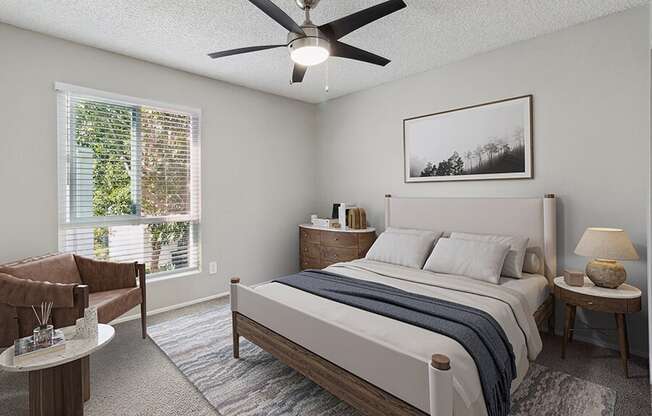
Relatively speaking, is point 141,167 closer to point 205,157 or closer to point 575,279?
point 205,157

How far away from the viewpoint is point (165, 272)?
3.64 metres

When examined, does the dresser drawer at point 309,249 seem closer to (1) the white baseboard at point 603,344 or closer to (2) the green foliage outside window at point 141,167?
(2) the green foliage outside window at point 141,167

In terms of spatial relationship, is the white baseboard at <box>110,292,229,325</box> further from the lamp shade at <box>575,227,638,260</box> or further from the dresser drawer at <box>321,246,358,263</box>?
the lamp shade at <box>575,227,638,260</box>

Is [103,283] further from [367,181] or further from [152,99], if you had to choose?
[367,181]

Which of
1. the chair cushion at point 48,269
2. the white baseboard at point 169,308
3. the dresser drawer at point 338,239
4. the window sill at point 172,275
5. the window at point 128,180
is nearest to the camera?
the chair cushion at point 48,269

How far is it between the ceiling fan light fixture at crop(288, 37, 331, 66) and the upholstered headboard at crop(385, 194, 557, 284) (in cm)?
206

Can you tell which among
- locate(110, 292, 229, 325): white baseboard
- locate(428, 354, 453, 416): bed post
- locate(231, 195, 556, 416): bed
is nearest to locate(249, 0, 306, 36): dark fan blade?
locate(231, 195, 556, 416): bed

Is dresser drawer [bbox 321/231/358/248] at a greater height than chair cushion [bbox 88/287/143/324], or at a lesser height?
greater

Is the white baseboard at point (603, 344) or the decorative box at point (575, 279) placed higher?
the decorative box at point (575, 279)

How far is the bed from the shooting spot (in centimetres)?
144

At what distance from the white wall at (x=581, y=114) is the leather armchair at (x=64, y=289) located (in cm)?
323

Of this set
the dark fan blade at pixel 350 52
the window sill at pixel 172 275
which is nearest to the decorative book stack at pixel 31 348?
the window sill at pixel 172 275

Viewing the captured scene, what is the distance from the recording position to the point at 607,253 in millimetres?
2254

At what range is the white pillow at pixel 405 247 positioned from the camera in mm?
3084
